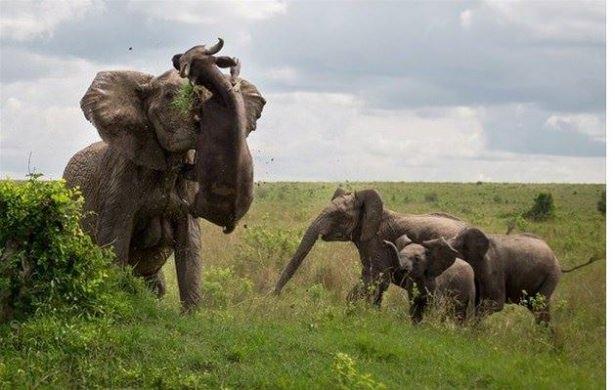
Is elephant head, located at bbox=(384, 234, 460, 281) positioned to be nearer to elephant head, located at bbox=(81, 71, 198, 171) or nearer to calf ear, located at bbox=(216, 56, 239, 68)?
elephant head, located at bbox=(81, 71, 198, 171)

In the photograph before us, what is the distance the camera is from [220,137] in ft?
31.3

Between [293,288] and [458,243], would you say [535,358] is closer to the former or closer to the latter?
[458,243]

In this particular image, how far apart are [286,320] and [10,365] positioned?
3428 millimetres

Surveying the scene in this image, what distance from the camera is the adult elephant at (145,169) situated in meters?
10.7

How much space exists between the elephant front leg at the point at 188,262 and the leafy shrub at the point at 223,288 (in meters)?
2.14

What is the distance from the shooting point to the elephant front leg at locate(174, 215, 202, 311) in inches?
448

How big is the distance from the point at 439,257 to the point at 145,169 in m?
3.91

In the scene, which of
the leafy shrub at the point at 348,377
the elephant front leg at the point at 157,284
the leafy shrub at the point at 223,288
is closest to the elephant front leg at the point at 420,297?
the leafy shrub at the point at 223,288

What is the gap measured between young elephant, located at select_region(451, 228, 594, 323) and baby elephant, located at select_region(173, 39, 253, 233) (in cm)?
475

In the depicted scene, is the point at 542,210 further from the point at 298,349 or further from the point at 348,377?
the point at 348,377

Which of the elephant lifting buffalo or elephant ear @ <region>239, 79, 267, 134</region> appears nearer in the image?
the elephant lifting buffalo

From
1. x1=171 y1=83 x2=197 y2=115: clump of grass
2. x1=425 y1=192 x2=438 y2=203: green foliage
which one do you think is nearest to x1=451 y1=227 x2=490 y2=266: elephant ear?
x1=171 y1=83 x2=197 y2=115: clump of grass

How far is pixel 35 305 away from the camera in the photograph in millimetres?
9711
